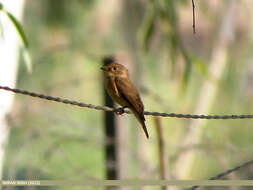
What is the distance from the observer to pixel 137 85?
496cm

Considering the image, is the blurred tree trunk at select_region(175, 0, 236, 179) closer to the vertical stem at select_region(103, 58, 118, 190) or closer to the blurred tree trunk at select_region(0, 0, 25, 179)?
the vertical stem at select_region(103, 58, 118, 190)

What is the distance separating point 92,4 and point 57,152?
5963mm

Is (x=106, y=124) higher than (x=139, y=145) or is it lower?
lower

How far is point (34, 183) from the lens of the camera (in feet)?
9.76

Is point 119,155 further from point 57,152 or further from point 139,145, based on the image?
point 139,145

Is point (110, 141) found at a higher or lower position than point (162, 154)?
higher

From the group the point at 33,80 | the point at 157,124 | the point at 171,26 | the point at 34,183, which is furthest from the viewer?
the point at 33,80

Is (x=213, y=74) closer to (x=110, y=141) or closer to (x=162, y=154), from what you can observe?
(x=110, y=141)

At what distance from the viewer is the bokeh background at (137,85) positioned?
445 centimetres

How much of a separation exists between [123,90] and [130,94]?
0.27ft

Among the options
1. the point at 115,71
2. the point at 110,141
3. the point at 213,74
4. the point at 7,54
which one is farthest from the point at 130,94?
the point at 213,74

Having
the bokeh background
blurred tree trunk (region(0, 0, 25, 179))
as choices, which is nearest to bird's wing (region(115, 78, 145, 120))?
the bokeh background

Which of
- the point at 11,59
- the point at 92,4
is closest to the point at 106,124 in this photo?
the point at 11,59

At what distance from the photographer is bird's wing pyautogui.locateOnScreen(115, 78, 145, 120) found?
2.92 meters
